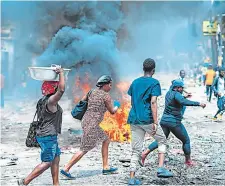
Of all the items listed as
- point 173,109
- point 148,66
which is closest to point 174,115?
point 173,109

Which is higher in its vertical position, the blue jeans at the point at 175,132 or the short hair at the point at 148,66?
the short hair at the point at 148,66

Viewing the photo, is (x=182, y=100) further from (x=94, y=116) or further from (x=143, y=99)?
(x=94, y=116)

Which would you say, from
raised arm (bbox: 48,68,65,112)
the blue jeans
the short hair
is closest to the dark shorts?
raised arm (bbox: 48,68,65,112)

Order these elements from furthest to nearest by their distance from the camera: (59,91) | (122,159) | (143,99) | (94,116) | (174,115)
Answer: (122,159), (174,115), (94,116), (143,99), (59,91)

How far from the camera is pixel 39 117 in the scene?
15.1 ft

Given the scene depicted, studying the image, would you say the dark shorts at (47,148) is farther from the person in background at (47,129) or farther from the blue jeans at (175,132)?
the blue jeans at (175,132)

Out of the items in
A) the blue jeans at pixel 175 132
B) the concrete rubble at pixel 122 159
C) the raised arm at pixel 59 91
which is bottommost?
the concrete rubble at pixel 122 159

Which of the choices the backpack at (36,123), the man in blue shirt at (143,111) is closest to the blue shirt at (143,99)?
the man in blue shirt at (143,111)

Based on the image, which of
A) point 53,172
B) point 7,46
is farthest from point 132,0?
point 53,172

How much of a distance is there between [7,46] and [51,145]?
19.1m

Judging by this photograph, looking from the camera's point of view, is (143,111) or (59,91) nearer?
(59,91)

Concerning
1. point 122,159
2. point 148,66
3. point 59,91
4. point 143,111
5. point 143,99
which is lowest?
point 122,159

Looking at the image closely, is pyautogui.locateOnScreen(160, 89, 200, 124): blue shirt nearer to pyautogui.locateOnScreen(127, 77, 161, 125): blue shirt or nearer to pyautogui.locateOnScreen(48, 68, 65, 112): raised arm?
pyautogui.locateOnScreen(127, 77, 161, 125): blue shirt

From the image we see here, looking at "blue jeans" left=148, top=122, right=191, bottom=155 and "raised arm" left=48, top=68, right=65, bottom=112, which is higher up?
"raised arm" left=48, top=68, right=65, bottom=112
